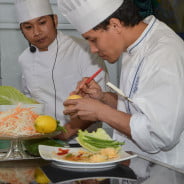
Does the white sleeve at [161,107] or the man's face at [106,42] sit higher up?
the man's face at [106,42]

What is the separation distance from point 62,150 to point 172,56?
0.68 meters

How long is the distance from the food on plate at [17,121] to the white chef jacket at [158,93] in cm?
47

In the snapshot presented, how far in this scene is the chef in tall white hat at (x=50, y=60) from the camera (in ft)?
10.5

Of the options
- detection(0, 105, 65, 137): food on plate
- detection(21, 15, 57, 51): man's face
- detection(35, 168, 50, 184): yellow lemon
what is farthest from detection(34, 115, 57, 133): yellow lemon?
detection(21, 15, 57, 51): man's face

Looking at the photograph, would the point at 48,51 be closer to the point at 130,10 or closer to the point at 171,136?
the point at 130,10

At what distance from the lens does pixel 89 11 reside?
2365 mm

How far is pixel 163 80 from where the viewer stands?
81.0 inches

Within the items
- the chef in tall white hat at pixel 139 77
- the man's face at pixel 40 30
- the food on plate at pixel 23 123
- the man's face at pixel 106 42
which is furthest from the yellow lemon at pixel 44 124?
the man's face at pixel 40 30

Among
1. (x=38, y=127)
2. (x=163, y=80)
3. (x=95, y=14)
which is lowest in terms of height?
(x=38, y=127)

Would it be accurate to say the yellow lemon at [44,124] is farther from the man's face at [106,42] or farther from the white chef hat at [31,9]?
the white chef hat at [31,9]

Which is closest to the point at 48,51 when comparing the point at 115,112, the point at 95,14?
the point at 95,14

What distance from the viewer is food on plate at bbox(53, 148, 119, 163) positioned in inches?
69.4

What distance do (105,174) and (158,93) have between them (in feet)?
1.84

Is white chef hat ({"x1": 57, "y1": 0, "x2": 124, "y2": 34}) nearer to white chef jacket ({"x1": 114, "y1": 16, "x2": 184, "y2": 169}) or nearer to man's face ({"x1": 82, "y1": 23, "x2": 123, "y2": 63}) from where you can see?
man's face ({"x1": 82, "y1": 23, "x2": 123, "y2": 63})
